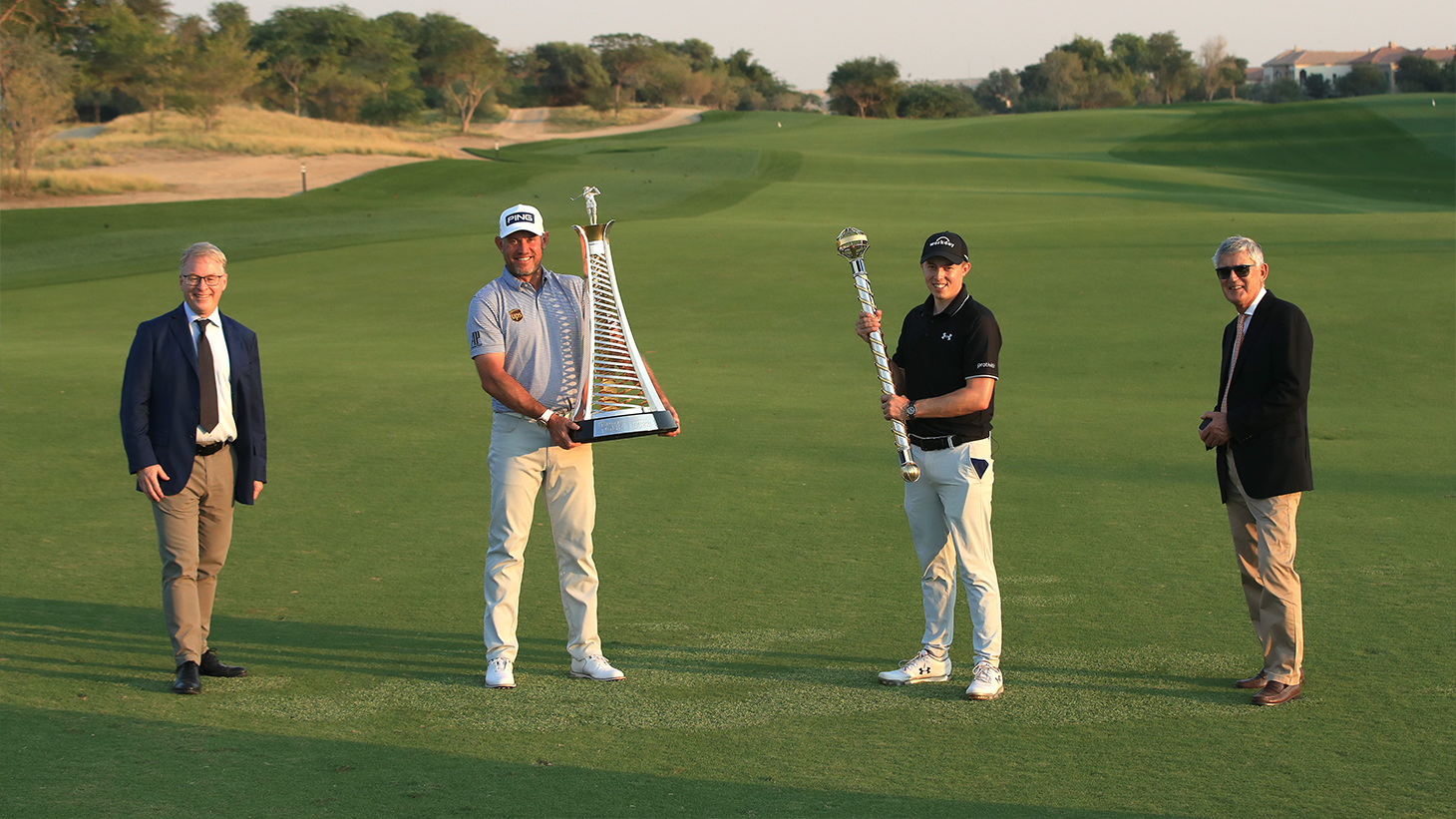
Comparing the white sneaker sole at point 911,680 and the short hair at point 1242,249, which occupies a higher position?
the short hair at point 1242,249

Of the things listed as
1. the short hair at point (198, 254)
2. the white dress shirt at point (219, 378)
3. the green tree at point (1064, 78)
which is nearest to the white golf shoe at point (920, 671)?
the white dress shirt at point (219, 378)

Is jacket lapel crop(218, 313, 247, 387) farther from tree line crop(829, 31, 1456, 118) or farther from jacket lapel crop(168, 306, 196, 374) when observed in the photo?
tree line crop(829, 31, 1456, 118)

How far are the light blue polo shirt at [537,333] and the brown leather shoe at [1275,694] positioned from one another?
3404 mm

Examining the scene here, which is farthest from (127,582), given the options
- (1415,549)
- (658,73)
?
(658,73)

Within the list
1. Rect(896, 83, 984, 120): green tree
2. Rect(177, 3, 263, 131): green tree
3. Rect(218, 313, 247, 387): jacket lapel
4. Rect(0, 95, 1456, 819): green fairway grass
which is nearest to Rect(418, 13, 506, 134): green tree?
Rect(177, 3, 263, 131): green tree

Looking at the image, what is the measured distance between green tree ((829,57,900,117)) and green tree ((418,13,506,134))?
103 ft

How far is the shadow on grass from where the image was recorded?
4.39 metres

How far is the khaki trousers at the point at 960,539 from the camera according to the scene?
226 inches

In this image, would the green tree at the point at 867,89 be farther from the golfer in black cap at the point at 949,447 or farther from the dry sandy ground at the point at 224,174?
the golfer in black cap at the point at 949,447

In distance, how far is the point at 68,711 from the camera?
17.6ft

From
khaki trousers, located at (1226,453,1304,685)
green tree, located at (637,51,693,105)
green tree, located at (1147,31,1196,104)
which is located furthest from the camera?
green tree, located at (1147,31,1196,104)

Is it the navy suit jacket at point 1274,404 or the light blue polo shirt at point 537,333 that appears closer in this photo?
the navy suit jacket at point 1274,404

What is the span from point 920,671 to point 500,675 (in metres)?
2.01

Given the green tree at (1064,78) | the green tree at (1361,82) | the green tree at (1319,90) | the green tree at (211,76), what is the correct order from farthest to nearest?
1. the green tree at (1064,78)
2. the green tree at (1319,90)
3. the green tree at (1361,82)
4. the green tree at (211,76)
